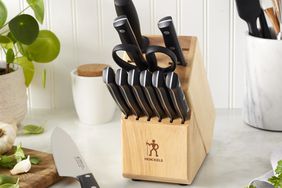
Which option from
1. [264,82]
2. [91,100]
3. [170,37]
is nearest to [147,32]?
[91,100]

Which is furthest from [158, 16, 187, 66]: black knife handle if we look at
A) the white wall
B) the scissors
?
the white wall

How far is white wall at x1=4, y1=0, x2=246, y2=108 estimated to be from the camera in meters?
1.56

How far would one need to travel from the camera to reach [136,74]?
114 cm

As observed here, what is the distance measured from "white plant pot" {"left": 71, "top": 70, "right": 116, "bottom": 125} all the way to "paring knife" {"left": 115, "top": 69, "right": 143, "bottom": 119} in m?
0.30

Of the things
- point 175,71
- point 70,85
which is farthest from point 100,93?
point 175,71

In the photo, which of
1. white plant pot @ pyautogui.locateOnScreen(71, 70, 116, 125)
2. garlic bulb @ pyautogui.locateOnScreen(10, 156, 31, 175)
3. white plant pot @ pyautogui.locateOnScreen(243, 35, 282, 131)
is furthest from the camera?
white plant pot @ pyautogui.locateOnScreen(71, 70, 116, 125)

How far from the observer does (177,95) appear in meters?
1.14

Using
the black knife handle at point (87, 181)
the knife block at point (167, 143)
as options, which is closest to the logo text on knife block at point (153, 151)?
the knife block at point (167, 143)

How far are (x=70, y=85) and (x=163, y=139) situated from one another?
0.50 meters

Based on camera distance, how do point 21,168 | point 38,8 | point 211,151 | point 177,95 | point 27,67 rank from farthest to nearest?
point 27,67
point 38,8
point 211,151
point 21,168
point 177,95

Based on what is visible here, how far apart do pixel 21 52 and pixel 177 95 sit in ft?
1.75

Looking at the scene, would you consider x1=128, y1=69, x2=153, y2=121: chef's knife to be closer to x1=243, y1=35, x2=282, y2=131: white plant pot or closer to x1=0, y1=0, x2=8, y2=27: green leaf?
x1=243, y1=35, x2=282, y2=131: white plant pot

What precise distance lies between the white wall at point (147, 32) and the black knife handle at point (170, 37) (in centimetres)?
36

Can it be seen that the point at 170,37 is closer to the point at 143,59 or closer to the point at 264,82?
the point at 143,59
